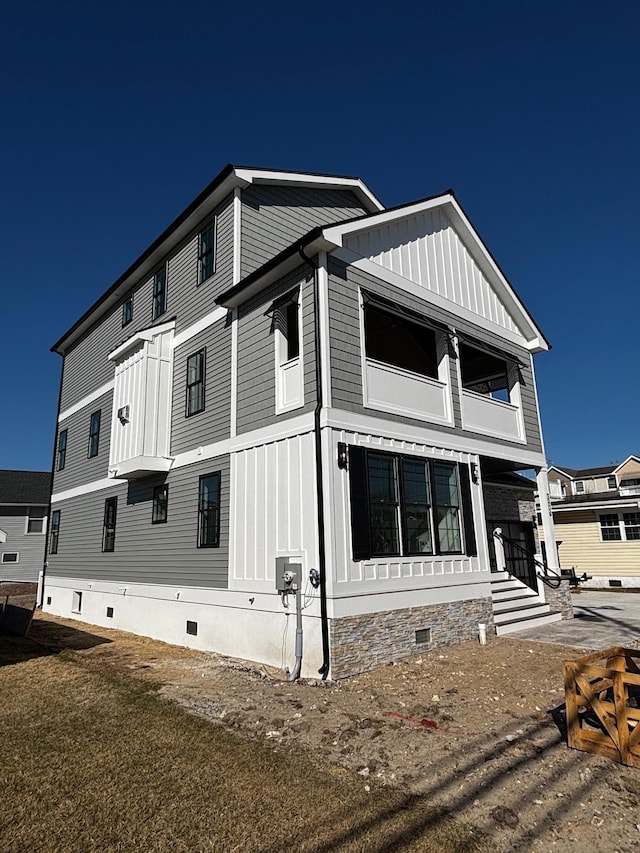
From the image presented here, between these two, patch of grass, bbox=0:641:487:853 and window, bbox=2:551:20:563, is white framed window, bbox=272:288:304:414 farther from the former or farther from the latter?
window, bbox=2:551:20:563

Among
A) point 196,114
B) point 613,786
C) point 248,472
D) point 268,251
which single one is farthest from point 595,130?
point 613,786

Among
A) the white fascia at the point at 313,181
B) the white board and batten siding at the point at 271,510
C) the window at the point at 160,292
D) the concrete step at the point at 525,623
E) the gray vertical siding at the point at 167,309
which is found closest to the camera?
the white board and batten siding at the point at 271,510

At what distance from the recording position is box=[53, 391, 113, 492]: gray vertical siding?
15.9 meters

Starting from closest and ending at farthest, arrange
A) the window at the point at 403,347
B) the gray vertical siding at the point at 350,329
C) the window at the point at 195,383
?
the gray vertical siding at the point at 350,329 → the window at the point at 195,383 → the window at the point at 403,347

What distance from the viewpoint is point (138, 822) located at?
11.4ft

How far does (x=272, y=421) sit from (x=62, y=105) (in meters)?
9.68

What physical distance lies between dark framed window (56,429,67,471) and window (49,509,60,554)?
1720mm

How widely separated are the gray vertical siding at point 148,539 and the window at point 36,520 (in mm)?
14873

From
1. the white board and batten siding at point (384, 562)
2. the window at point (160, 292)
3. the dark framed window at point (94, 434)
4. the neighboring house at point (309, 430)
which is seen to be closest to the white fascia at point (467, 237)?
the neighboring house at point (309, 430)

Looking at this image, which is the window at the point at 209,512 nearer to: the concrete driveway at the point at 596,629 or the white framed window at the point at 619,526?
the concrete driveway at the point at 596,629

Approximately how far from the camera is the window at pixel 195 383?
1165 cm

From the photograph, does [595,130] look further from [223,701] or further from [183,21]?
[223,701]

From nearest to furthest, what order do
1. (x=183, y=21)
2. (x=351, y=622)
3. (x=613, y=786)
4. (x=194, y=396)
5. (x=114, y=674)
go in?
1. (x=613, y=786)
2. (x=351, y=622)
3. (x=114, y=674)
4. (x=183, y=21)
5. (x=194, y=396)

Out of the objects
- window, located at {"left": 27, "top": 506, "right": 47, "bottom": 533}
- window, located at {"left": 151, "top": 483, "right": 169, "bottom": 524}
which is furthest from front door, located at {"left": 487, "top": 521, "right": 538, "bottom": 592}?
window, located at {"left": 27, "top": 506, "right": 47, "bottom": 533}
